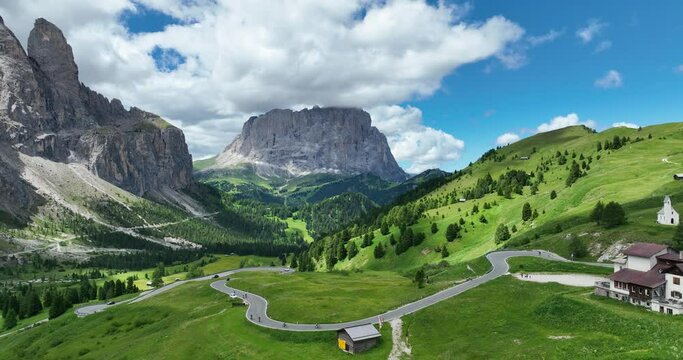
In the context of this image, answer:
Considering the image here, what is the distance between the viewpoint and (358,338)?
60.0m

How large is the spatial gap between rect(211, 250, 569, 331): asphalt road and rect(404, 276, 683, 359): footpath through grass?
3.52 metres

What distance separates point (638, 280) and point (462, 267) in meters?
43.9

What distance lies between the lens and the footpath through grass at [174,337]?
65562 millimetres

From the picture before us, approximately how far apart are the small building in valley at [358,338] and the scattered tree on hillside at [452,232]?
8917 centimetres

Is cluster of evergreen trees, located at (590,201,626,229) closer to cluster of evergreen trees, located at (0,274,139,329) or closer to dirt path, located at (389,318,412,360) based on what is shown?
dirt path, located at (389,318,412,360)

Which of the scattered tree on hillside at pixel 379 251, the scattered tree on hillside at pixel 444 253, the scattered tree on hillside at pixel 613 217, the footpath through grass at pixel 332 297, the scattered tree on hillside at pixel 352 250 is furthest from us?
the scattered tree on hillside at pixel 352 250

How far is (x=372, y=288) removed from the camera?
306 feet

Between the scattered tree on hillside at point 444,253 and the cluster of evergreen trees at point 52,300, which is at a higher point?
the scattered tree on hillside at point 444,253

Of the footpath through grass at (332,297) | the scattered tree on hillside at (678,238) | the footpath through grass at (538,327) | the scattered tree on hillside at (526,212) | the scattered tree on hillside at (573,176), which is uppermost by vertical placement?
the scattered tree on hillside at (573,176)

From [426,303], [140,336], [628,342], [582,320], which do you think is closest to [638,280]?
[582,320]

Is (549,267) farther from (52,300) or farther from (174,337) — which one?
(52,300)

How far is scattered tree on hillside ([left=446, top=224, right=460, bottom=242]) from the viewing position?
14700 centimetres

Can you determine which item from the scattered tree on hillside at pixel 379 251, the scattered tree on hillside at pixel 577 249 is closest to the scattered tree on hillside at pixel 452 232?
the scattered tree on hillside at pixel 379 251

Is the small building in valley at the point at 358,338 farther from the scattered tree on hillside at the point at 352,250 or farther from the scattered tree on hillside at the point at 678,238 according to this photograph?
the scattered tree on hillside at the point at 352,250
